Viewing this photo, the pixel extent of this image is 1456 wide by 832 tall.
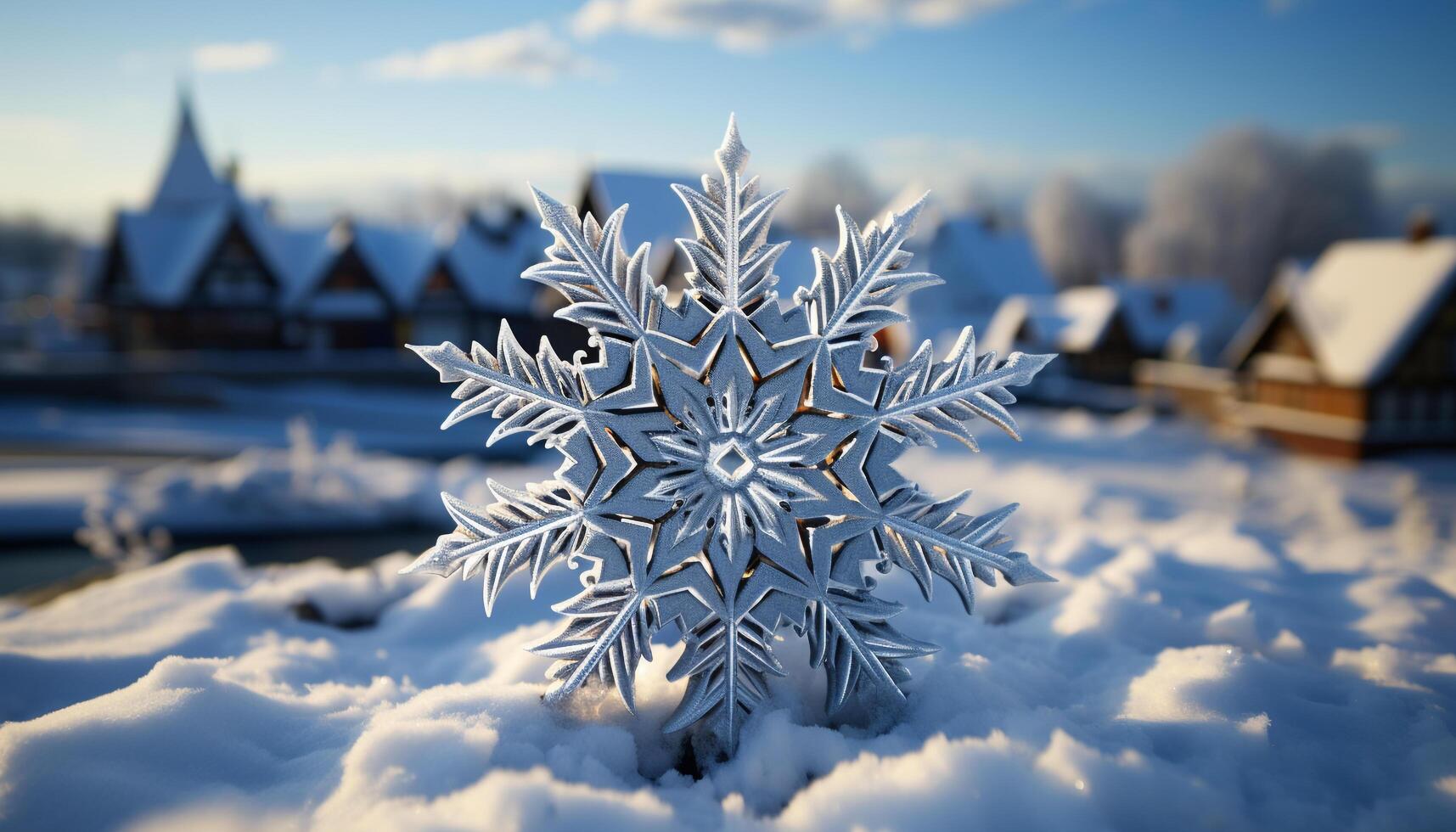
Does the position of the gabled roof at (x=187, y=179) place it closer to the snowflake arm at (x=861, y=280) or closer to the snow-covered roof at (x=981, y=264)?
the snow-covered roof at (x=981, y=264)

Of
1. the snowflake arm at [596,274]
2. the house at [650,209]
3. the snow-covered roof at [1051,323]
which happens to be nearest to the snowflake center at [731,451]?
the snowflake arm at [596,274]

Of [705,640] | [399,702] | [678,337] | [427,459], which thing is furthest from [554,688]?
[427,459]

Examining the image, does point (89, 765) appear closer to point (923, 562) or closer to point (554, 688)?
point (554, 688)

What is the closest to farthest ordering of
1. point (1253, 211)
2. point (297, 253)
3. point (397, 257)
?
point (397, 257) → point (297, 253) → point (1253, 211)

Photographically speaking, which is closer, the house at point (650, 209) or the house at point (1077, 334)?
the house at point (650, 209)

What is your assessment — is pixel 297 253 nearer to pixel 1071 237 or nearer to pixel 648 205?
pixel 648 205

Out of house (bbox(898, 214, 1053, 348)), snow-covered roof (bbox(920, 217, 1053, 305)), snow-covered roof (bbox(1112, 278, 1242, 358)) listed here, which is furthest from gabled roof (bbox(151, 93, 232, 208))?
snow-covered roof (bbox(1112, 278, 1242, 358))

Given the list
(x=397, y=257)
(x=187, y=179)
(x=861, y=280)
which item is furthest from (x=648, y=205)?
(x=187, y=179)
